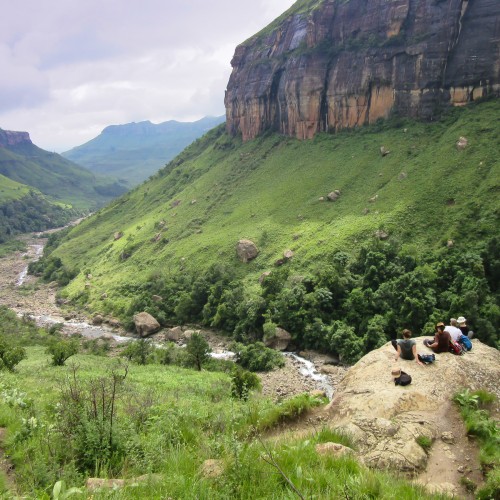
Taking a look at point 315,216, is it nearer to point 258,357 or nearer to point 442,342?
point 258,357

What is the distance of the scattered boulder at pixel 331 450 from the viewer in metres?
6.67

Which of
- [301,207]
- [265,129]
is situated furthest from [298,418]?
[265,129]

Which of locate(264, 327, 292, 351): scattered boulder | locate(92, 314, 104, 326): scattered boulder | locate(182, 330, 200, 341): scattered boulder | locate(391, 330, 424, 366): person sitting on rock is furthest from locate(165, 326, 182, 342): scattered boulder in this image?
locate(391, 330, 424, 366): person sitting on rock

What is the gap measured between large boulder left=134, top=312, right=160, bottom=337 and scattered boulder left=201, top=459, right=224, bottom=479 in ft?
157

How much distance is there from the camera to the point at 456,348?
13.3 meters

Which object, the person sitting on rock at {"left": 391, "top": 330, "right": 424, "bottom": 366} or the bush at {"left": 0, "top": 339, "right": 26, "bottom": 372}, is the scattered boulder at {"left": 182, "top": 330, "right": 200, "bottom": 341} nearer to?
the bush at {"left": 0, "top": 339, "right": 26, "bottom": 372}

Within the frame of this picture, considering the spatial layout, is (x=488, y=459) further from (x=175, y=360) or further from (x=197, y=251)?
(x=197, y=251)

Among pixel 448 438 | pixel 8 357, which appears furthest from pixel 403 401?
pixel 8 357

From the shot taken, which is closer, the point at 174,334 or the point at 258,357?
the point at 258,357

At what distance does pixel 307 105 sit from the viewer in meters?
79.2

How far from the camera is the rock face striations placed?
5894cm

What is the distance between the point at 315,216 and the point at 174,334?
26.9 metres

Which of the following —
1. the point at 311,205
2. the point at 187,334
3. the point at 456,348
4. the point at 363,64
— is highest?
the point at 363,64

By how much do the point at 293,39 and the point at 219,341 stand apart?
7013 centimetres
